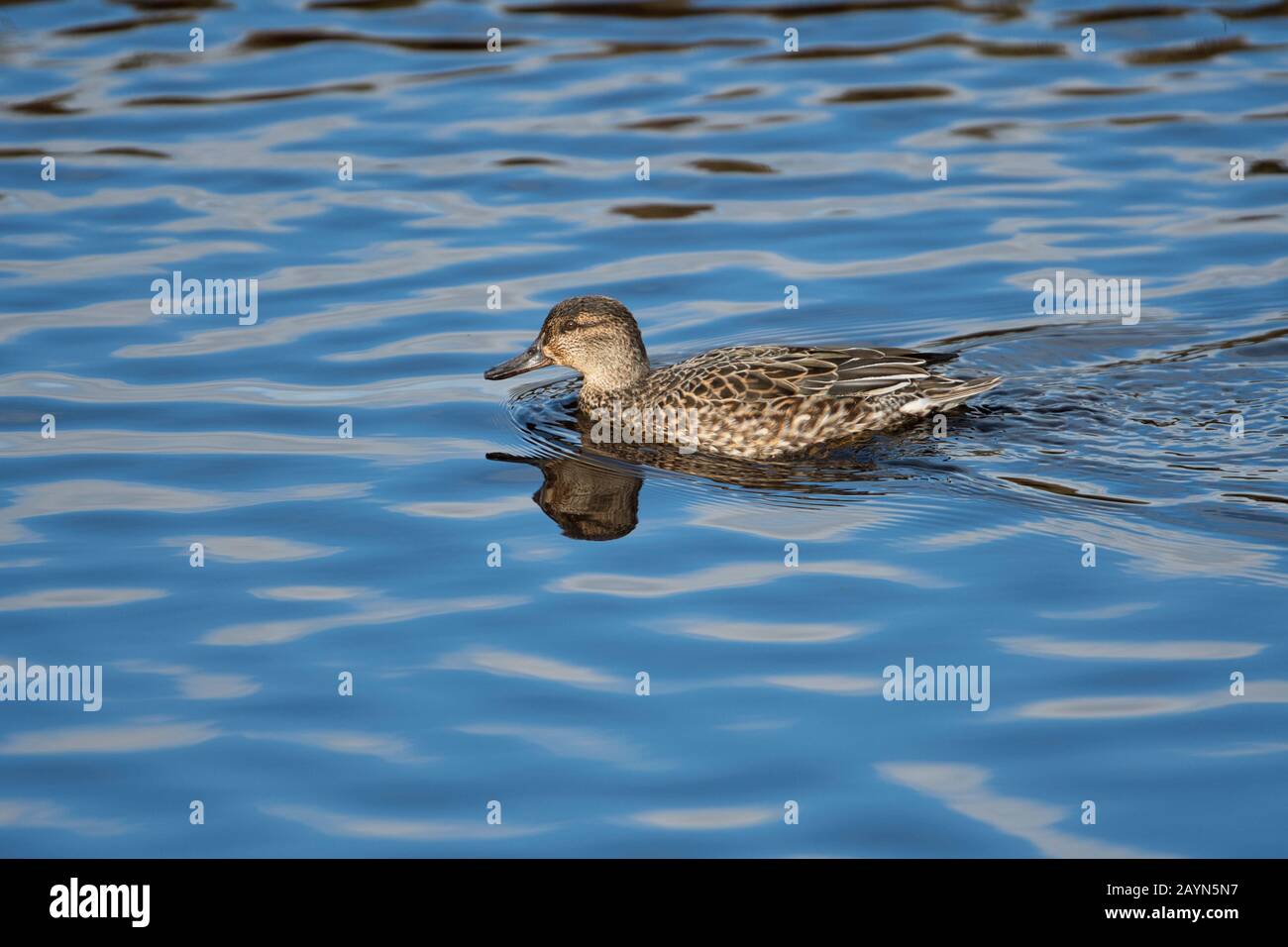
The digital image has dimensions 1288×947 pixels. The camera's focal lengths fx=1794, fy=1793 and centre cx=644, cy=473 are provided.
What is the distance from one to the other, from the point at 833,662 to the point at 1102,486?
7.89ft

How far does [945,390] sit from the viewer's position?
9953 millimetres

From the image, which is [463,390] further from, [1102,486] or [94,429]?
[1102,486]

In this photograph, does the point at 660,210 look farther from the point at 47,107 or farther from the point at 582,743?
the point at 582,743

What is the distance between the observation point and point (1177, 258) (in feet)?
42.5

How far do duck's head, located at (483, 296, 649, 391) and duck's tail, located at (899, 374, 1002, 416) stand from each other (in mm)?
1694

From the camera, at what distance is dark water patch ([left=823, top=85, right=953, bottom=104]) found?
16875 mm

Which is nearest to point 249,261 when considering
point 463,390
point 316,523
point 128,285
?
point 128,285

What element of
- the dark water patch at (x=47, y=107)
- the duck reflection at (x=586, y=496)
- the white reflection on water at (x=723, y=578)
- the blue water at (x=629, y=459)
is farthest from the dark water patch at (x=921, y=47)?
the white reflection on water at (x=723, y=578)

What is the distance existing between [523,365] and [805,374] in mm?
1774

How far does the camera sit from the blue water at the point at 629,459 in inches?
256

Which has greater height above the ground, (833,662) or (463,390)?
(463,390)

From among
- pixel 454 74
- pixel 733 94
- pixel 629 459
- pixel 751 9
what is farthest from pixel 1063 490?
pixel 751 9

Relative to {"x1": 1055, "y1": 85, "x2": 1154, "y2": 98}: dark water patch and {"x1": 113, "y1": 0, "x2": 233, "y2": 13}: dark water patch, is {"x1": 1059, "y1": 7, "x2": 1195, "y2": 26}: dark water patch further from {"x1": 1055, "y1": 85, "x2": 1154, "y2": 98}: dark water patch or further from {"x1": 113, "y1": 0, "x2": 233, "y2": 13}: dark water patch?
{"x1": 113, "y1": 0, "x2": 233, "y2": 13}: dark water patch

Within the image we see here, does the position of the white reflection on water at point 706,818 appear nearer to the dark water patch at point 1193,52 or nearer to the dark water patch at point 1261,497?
the dark water patch at point 1261,497
